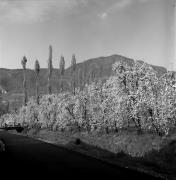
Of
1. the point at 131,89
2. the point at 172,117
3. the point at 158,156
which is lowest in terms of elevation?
the point at 158,156

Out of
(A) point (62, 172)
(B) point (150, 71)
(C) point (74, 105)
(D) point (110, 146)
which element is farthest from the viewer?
(C) point (74, 105)

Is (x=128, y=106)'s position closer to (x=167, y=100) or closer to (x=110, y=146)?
(x=110, y=146)

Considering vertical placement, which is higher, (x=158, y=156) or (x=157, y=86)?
(x=157, y=86)

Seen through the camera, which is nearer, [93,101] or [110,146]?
[110,146]

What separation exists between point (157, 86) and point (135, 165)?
18090mm

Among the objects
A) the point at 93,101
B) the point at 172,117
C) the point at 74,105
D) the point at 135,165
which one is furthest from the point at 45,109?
the point at 135,165

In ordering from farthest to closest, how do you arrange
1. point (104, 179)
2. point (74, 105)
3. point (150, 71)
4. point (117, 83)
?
point (74, 105)
point (117, 83)
point (150, 71)
point (104, 179)

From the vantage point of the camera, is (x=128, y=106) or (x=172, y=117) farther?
(x=128, y=106)

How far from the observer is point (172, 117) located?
30656 millimetres

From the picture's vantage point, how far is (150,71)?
39.2 m

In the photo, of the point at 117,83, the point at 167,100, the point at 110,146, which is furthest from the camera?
the point at 117,83

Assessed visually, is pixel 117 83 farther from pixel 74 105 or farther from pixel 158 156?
pixel 74 105

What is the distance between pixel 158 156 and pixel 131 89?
1537 centimetres

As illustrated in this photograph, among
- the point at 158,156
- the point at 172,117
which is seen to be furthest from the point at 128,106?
the point at 158,156
